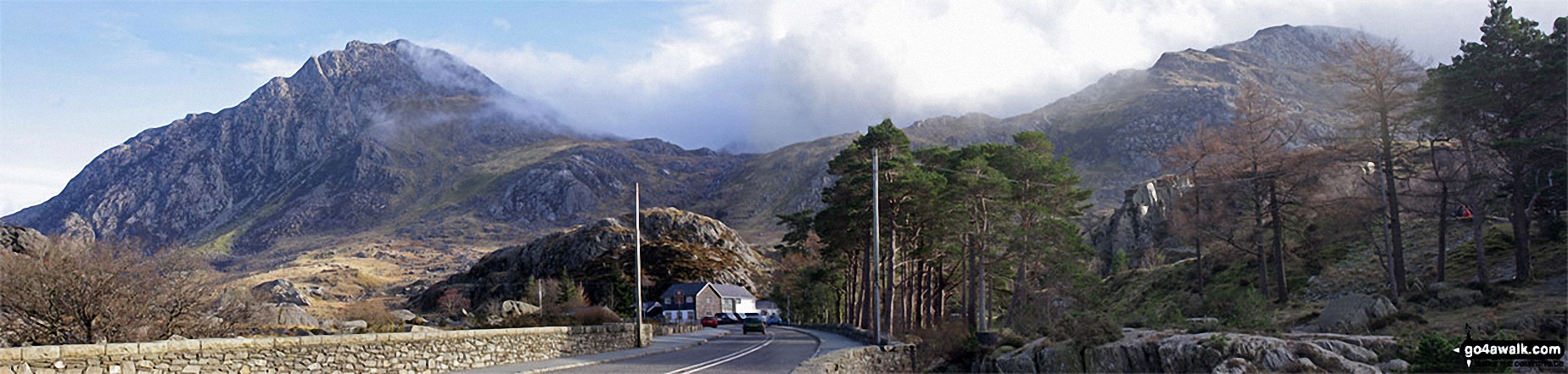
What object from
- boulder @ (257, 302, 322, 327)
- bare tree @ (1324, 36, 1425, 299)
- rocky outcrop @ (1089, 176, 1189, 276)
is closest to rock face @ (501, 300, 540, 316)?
boulder @ (257, 302, 322, 327)

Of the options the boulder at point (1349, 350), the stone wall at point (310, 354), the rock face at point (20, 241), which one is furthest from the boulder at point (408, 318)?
the boulder at point (1349, 350)

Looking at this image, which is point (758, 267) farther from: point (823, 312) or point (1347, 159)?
point (1347, 159)

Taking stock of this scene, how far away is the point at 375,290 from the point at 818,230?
405 feet

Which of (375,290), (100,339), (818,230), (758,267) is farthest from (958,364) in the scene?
(375,290)

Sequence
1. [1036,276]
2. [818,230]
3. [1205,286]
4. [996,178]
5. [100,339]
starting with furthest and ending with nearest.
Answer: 1. [1205,286]
2. [818,230]
3. [1036,276]
4. [996,178]
5. [100,339]

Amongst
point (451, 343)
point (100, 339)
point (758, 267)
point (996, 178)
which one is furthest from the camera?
point (758, 267)

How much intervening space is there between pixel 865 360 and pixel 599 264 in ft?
317

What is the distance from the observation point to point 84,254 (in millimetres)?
19219

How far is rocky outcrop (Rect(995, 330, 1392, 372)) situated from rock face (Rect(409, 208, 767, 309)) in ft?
255

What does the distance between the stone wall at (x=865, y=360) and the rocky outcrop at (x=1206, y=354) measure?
398cm

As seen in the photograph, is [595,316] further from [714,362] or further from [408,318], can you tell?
[714,362]

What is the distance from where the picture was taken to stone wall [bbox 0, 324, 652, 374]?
45.0ft

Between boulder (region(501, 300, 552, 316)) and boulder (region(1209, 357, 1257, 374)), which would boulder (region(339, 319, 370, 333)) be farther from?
boulder (region(1209, 357, 1257, 374))

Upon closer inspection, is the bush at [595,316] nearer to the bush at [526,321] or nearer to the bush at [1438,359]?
the bush at [526,321]
